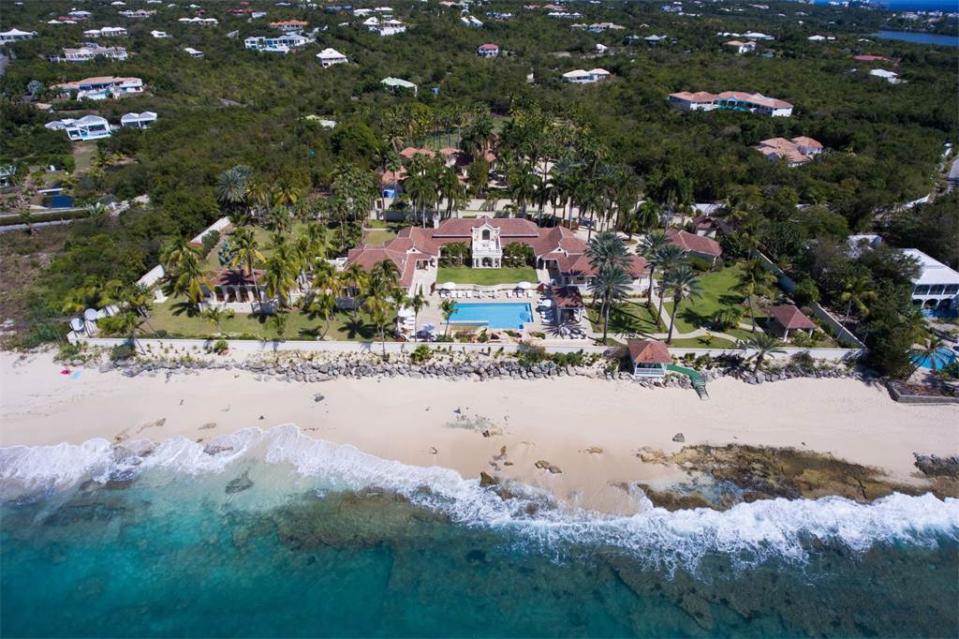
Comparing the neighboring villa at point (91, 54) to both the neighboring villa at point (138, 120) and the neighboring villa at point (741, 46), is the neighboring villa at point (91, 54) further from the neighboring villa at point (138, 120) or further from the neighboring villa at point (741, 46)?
the neighboring villa at point (741, 46)

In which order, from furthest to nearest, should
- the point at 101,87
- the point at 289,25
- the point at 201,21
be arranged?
1. the point at 201,21
2. the point at 289,25
3. the point at 101,87

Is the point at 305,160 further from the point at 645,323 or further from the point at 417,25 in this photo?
the point at 417,25

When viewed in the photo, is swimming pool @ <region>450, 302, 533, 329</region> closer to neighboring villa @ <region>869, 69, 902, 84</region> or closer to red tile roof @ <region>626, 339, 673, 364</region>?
red tile roof @ <region>626, 339, 673, 364</region>

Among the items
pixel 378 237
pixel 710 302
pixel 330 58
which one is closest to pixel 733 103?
pixel 710 302

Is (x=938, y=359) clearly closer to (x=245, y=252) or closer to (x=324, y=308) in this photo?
(x=324, y=308)

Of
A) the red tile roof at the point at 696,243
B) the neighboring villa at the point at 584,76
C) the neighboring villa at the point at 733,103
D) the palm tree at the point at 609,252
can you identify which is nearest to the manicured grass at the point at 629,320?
the palm tree at the point at 609,252

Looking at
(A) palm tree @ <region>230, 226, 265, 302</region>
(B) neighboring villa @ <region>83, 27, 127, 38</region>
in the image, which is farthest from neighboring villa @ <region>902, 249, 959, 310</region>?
(B) neighboring villa @ <region>83, 27, 127, 38</region>
